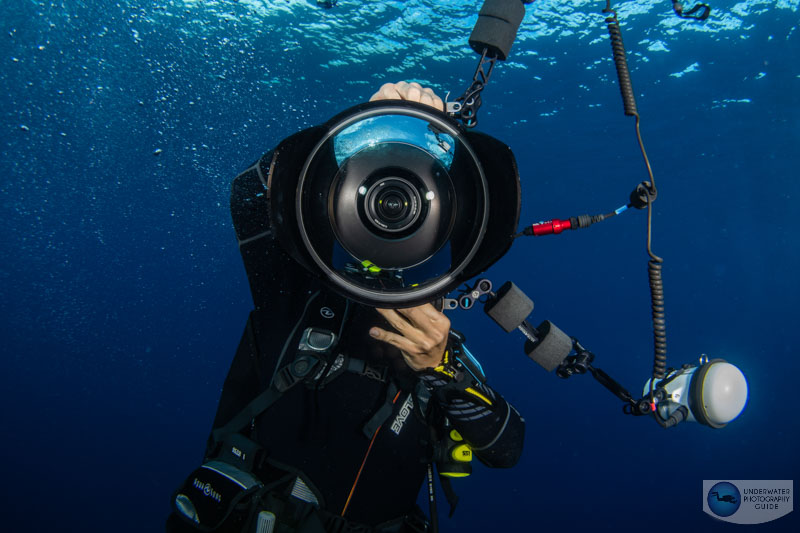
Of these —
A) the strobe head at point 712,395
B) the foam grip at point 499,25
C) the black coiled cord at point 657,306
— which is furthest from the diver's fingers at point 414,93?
the strobe head at point 712,395

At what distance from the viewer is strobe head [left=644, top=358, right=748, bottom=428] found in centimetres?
203

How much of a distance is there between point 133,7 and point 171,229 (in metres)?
38.0

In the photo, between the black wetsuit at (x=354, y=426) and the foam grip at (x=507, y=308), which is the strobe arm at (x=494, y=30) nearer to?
the foam grip at (x=507, y=308)

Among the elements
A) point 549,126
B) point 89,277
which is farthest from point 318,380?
point 89,277

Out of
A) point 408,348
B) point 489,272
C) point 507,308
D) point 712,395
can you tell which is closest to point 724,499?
point 712,395

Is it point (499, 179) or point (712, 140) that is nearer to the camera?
point (499, 179)

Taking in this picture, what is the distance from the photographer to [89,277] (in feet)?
190

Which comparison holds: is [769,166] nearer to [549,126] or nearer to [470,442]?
[549,126]

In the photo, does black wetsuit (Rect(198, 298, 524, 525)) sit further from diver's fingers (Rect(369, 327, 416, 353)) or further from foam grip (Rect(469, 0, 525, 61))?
foam grip (Rect(469, 0, 525, 61))

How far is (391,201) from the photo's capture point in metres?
1.50

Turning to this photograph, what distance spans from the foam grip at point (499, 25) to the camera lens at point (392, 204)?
0.63 meters

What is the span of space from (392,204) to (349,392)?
1176 mm

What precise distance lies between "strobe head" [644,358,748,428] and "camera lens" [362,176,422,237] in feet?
5.01

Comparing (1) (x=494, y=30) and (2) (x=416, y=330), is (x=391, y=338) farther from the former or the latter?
(1) (x=494, y=30)
